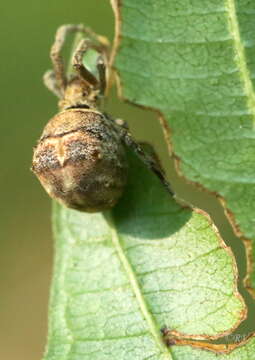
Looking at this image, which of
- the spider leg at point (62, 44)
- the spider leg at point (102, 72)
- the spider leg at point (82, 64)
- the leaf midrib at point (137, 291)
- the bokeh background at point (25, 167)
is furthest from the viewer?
the bokeh background at point (25, 167)

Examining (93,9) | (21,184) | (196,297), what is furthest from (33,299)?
(196,297)

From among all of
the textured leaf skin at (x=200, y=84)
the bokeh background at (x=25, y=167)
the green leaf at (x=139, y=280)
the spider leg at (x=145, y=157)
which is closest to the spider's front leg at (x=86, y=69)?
the spider leg at (x=145, y=157)

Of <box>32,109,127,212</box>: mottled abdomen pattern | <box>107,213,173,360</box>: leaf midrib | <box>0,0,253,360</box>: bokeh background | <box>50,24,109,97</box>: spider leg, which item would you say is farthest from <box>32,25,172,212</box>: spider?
<box>0,0,253,360</box>: bokeh background

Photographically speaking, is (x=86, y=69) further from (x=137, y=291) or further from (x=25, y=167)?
(x=25, y=167)

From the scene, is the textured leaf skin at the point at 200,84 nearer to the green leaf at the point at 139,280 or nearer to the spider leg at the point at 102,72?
the green leaf at the point at 139,280

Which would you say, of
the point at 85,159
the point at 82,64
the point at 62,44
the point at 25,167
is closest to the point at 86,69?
the point at 82,64

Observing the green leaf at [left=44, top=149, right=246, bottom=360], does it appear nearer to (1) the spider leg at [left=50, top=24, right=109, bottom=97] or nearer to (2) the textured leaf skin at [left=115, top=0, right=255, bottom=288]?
(2) the textured leaf skin at [left=115, top=0, right=255, bottom=288]
